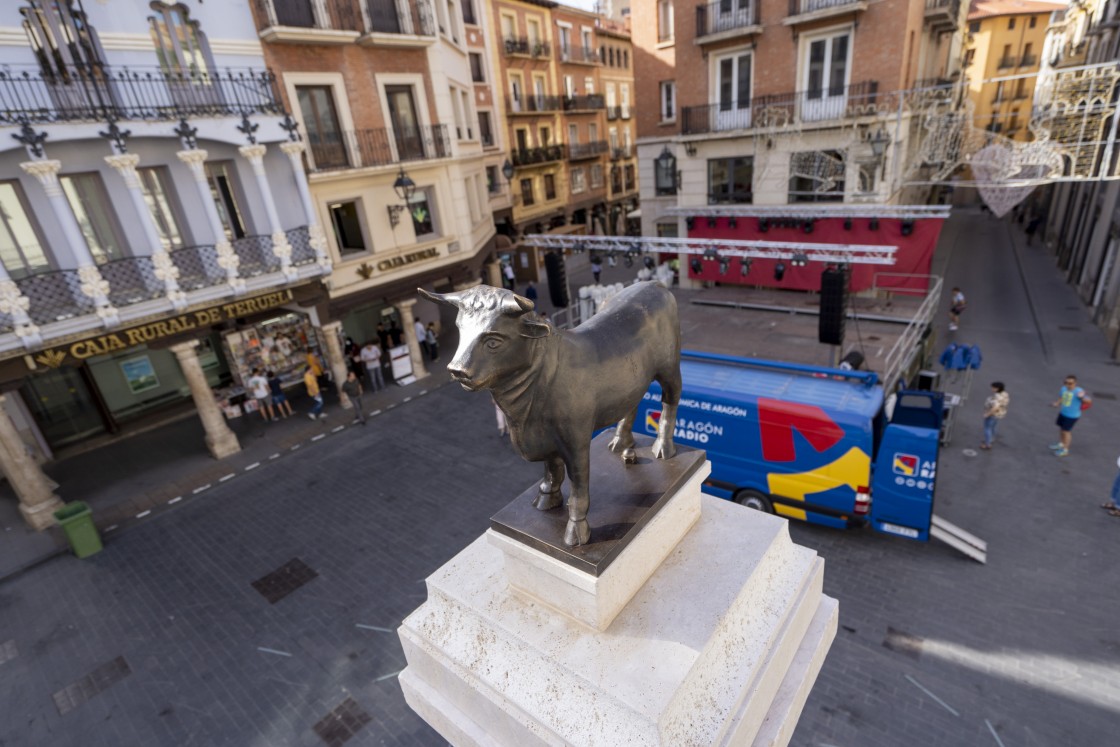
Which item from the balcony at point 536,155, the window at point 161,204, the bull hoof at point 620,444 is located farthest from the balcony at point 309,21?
the balcony at point 536,155

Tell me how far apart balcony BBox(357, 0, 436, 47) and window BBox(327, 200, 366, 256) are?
481cm

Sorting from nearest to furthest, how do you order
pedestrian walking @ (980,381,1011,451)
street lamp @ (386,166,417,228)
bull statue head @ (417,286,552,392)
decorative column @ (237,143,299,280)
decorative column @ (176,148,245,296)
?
bull statue head @ (417,286,552,392)
pedestrian walking @ (980,381,1011,451)
decorative column @ (176,148,245,296)
decorative column @ (237,143,299,280)
street lamp @ (386,166,417,228)

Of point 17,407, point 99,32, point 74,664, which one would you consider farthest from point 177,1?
point 74,664

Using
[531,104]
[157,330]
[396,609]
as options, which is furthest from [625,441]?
[531,104]

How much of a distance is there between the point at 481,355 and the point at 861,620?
866cm

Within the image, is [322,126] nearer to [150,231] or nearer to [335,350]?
[150,231]

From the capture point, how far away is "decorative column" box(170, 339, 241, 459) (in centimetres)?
1464

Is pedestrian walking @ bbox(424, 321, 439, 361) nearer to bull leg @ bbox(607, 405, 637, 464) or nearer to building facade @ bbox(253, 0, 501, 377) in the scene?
building facade @ bbox(253, 0, 501, 377)

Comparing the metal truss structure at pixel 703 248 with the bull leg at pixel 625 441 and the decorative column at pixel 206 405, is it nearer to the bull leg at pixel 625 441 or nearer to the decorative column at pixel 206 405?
the decorative column at pixel 206 405

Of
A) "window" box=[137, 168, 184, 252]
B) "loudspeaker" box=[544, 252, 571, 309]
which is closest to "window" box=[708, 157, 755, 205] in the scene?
"loudspeaker" box=[544, 252, 571, 309]

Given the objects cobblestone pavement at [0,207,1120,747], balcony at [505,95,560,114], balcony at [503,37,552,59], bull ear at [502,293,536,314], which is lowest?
cobblestone pavement at [0,207,1120,747]

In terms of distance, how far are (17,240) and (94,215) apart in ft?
5.10

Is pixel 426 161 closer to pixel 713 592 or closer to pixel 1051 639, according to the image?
pixel 713 592

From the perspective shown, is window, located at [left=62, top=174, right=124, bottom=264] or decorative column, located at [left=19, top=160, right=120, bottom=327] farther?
window, located at [left=62, top=174, right=124, bottom=264]
